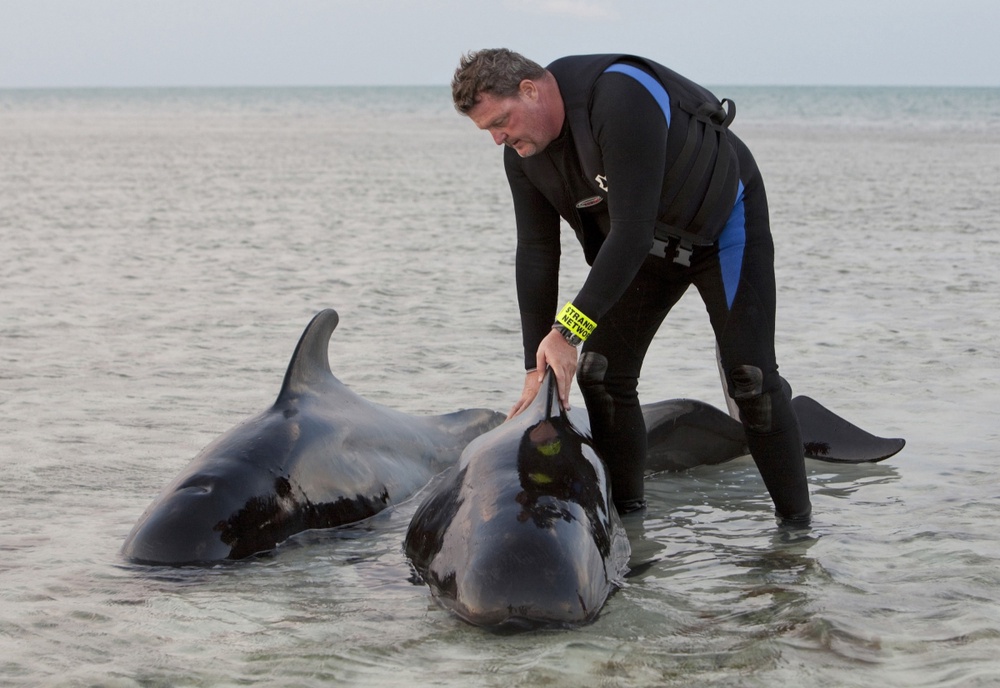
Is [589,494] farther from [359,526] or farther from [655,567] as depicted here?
[359,526]

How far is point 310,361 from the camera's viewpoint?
6.04 metres

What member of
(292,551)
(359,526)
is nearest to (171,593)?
(292,551)

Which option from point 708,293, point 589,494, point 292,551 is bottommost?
point 292,551

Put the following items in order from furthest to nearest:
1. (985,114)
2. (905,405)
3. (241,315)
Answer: (985,114)
(241,315)
(905,405)

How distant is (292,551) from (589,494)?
133 cm

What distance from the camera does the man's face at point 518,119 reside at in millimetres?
4496

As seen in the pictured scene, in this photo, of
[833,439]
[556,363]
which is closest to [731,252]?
[556,363]

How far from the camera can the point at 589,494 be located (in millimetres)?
4777

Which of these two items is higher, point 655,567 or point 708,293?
point 708,293

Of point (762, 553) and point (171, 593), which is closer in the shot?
point (171, 593)

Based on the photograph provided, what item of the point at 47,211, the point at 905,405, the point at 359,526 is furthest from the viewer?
the point at 47,211

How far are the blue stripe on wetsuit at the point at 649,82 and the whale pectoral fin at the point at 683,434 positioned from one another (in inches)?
85.7

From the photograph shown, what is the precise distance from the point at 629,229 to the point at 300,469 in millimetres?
1941

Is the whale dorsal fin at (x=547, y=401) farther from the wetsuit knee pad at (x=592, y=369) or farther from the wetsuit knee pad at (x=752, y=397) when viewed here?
the wetsuit knee pad at (x=752, y=397)
